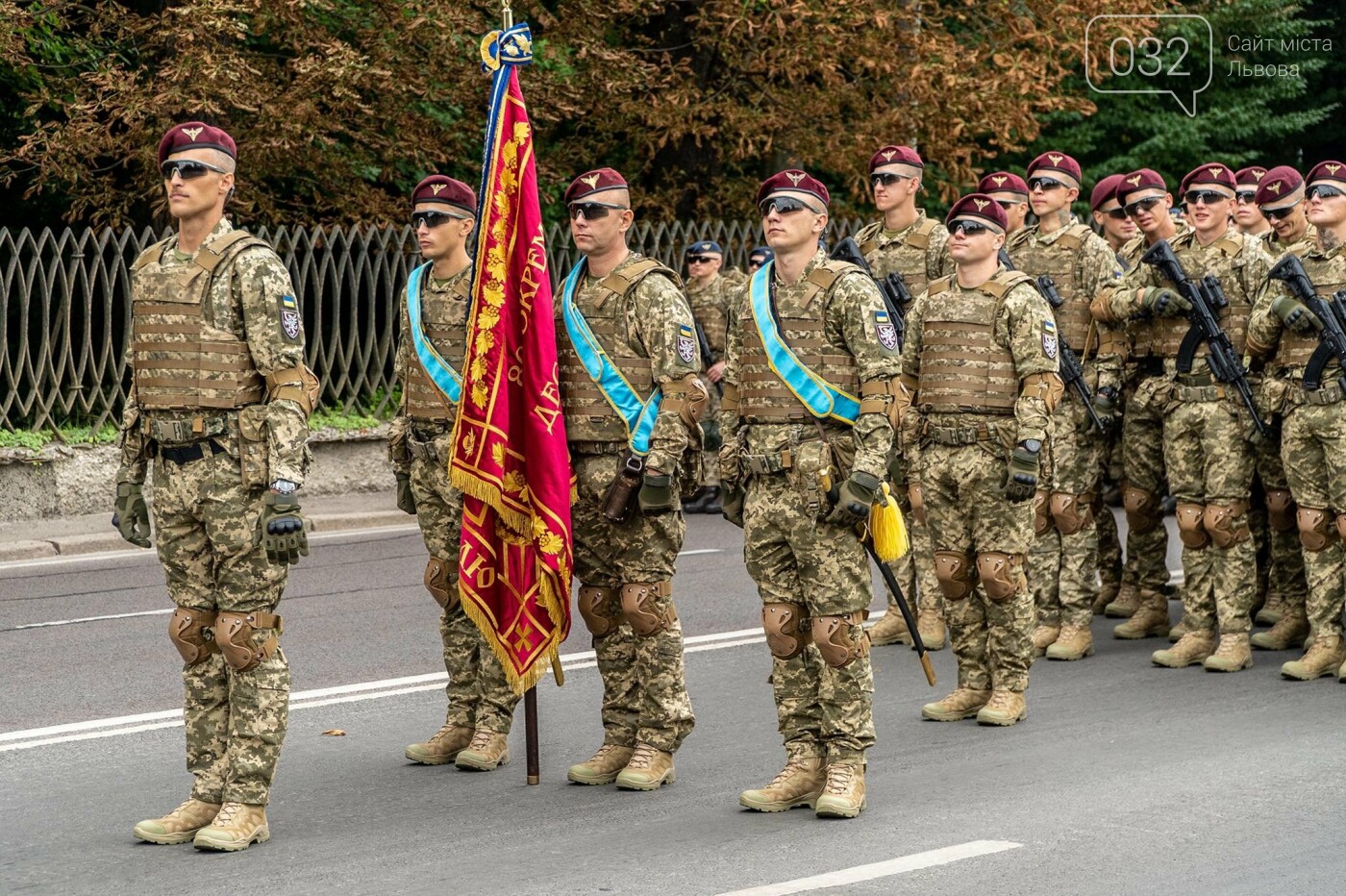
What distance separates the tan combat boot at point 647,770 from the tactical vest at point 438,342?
162 cm

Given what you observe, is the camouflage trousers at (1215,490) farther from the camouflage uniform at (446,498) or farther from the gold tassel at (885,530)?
the camouflage uniform at (446,498)

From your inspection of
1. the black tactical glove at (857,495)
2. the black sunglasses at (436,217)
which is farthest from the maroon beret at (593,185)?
the black tactical glove at (857,495)

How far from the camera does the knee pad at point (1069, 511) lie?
10656 mm

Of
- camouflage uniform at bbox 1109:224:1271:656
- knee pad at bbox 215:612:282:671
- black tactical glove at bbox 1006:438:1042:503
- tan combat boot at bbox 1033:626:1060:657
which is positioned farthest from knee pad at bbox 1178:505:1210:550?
knee pad at bbox 215:612:282:671

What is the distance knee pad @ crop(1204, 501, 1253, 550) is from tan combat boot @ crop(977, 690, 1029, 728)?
5.99ft

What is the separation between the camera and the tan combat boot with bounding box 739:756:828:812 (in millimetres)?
7336

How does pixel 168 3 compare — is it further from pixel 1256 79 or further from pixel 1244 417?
pixel 1256 79

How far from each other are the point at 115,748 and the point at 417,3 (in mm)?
12151

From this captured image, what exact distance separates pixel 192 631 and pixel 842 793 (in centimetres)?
245

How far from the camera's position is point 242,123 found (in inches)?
765

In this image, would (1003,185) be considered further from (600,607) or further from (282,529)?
(282,529)

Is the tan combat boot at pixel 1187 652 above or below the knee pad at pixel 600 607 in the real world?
below

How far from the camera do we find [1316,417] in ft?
32.1

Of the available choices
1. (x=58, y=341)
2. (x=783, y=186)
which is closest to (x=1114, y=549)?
(x=783, y=186)
